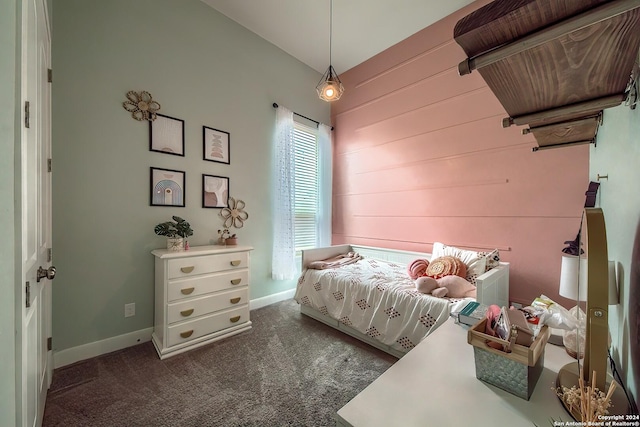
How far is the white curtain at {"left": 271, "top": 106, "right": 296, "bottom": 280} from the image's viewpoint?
128 inches

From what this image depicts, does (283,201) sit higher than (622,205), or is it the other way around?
(283,201)

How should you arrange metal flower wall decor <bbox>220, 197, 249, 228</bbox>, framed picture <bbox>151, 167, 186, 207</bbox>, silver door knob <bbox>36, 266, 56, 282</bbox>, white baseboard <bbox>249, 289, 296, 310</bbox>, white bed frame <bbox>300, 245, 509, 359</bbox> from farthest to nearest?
1. white baseboard <bbox>249, 289, 296, 310</bbox>
2. metal flower wall decor <bbox>220, 197, 249, 228</bbox>
3. framed picture <bbox>151, 167, 186, 207</bbox>
4. white bed frame <bbox>300, 245, 509, 359</bbox>
5. silver door knob <bbox>36, 266, 56, 282</bbox>

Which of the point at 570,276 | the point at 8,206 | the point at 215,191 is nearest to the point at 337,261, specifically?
the point at 215,191

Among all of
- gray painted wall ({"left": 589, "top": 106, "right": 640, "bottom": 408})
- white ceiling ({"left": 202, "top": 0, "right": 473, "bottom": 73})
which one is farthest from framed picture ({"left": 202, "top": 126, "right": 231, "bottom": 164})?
gray painted wall ({"left": 589, "top": 106, "right": 640, "bottom": 408})

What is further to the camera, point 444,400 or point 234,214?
point 234,214

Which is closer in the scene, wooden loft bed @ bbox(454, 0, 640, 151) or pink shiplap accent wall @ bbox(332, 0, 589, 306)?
wooden loft bed @ bbox(454, 0, 640, 151)

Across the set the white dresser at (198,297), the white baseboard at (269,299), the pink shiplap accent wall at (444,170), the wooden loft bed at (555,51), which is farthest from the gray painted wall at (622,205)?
the white baseboard at (269,299)

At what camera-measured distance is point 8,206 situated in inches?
29.6

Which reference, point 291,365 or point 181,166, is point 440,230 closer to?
point 291,365

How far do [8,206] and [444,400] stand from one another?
138cm

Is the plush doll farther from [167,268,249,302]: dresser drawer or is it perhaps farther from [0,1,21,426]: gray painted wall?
[0,1,21,426]: gray painted wall

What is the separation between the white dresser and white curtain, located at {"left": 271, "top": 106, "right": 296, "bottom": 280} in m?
0.76

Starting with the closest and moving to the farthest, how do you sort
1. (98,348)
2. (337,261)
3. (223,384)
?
1. (223,384)
2. (98,348)
3. (337,261)

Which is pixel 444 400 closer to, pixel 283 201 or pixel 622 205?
pixel 622 205
